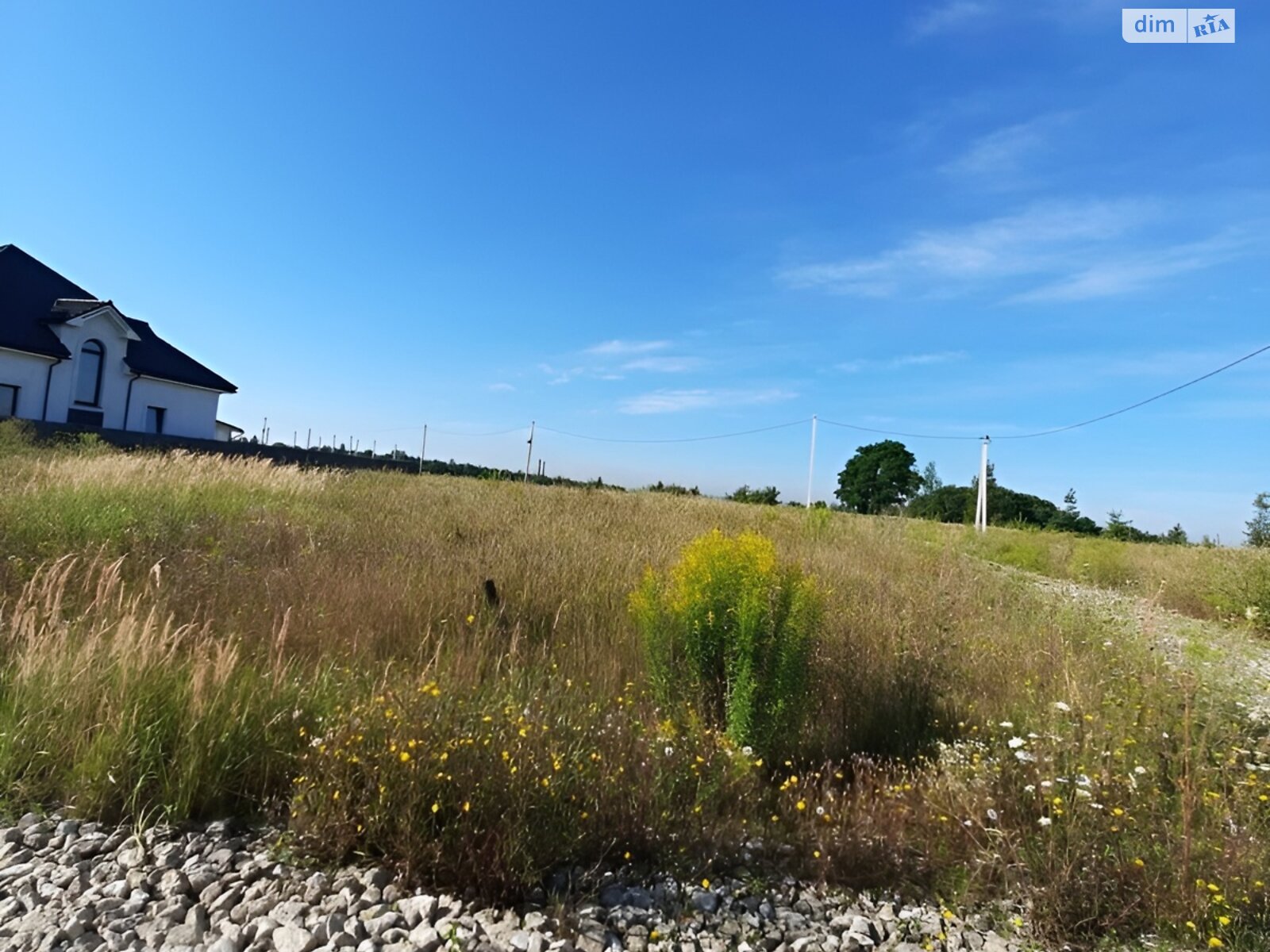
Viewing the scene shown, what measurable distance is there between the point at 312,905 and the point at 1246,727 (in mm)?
4003

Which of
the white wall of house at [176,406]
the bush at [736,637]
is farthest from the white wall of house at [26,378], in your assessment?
the bush at [736,637]

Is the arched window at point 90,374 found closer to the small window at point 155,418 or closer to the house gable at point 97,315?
the house gable at point 97,315

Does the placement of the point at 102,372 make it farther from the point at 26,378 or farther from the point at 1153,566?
→ the point at 1153,566

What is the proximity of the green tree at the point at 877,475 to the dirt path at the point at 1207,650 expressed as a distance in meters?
42.9

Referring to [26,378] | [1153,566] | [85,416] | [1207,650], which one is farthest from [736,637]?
[85,416]

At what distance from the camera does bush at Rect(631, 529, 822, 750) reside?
2.86 metres

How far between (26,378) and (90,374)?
2.04m

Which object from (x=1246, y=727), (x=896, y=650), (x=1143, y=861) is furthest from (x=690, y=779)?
(x=1246, y=727)

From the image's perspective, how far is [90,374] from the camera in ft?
69.4

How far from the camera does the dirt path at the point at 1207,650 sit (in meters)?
3.31

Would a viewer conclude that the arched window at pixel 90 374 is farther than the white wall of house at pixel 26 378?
Yes

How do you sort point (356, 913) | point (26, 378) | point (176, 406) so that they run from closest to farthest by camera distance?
point (356, 913)
point (26, 378)
point (176, 406)

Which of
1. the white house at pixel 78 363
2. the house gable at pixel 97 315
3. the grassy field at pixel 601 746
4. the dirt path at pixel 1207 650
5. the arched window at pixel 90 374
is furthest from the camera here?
the arched window at pixel 90 374

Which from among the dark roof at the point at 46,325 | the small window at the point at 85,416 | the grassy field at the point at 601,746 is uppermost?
the dark roof at the point at 46,325
